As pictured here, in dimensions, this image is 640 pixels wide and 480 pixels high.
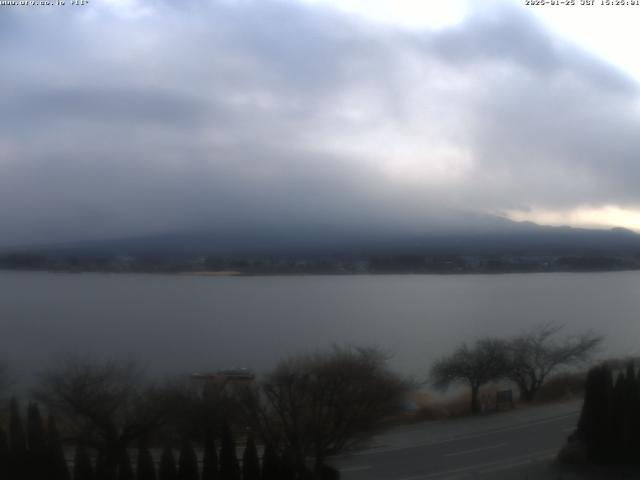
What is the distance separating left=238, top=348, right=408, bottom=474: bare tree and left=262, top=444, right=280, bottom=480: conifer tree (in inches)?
6.3

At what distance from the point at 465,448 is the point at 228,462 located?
3344 mm

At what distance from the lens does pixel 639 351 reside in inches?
567

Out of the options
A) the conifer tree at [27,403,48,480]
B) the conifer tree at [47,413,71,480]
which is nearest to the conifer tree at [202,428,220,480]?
the conifer tree at [47,413,71,480]

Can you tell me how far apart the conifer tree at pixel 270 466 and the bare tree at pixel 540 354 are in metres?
6.53

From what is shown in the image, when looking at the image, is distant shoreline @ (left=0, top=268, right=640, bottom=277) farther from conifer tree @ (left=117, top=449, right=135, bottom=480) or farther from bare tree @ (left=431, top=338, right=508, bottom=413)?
conifer tree @ (left=117, top=449, right=135, bottom=480)

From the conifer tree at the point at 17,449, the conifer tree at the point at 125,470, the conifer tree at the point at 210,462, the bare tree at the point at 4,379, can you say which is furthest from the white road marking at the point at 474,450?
the bare tree at the point at 4,379

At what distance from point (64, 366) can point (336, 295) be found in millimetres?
15130

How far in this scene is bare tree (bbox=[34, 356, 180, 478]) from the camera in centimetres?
623

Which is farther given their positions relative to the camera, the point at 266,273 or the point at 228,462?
the point at 266,273

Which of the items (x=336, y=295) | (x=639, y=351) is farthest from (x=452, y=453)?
(x=336, y=295)

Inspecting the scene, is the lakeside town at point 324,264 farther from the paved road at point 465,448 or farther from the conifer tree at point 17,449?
the paved road at point 465,448

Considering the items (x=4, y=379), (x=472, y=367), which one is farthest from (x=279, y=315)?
(x=4, y=379)

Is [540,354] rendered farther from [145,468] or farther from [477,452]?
[145,468]

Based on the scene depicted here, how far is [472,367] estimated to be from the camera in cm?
1204
